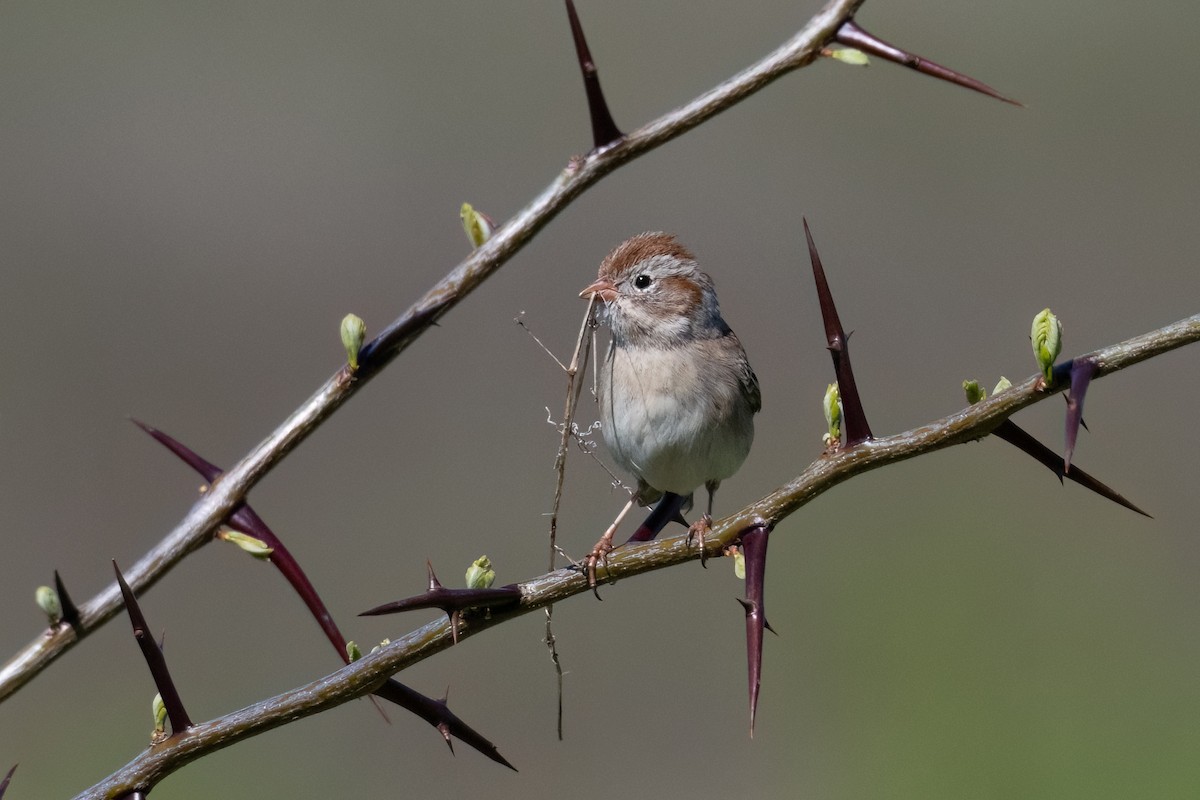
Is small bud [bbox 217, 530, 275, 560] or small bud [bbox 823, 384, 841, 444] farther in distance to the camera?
small bud [bbox 217, 530, 275, 560]

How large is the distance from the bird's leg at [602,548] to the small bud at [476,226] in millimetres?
745

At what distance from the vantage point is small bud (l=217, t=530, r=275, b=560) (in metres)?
2.55

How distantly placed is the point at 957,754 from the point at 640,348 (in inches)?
229

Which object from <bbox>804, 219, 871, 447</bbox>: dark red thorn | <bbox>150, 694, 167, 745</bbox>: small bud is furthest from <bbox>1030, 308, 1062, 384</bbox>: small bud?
<bbox>150, 694, 167, 745</bbox>: small bud

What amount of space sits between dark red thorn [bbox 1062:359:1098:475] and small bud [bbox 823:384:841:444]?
0.47 metres

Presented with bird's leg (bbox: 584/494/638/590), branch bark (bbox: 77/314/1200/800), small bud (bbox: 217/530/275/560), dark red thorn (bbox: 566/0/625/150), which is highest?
dark red thorn (bbox: 566/0/625/150)

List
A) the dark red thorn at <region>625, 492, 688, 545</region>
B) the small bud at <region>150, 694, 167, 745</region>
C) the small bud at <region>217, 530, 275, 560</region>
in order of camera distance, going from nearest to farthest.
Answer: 1. the small bud at <region>150, 694, 167, 745</region>
2. the small bud at <region>217, 530, 275, 560</region>
3. the dark red thorn at <region>625, 492, 688, 545</region>

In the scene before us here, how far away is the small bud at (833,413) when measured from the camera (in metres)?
2.33

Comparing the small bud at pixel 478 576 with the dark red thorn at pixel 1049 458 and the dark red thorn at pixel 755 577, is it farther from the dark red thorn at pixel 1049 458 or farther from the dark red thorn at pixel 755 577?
the dark red thorn at pixel 1049 458

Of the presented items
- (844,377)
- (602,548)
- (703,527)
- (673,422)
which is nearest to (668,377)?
(673,422)

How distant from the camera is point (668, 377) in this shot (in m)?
5.06

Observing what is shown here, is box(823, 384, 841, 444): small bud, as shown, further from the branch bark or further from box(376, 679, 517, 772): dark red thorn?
box(376, 679, 517, 772): dark red thorn

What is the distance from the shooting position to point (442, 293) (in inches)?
98.5

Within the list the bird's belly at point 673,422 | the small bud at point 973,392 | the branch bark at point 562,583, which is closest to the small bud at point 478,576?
the branch bark at point 562,583
